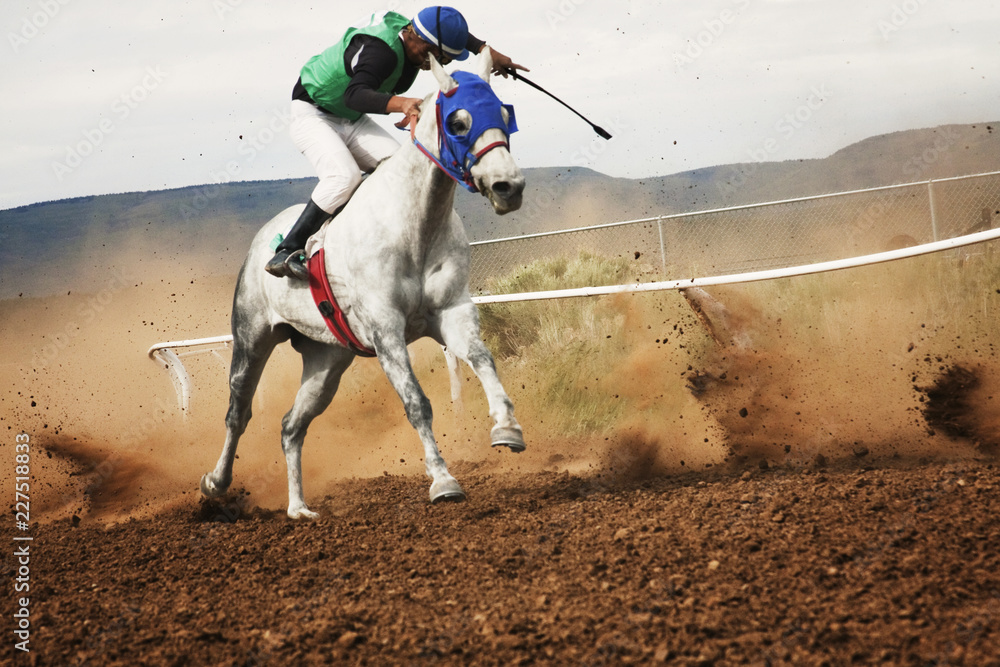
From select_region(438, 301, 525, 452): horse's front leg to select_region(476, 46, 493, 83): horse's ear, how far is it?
123 cm

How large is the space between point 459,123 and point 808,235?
11447mm

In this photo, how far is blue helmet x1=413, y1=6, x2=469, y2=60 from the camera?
5012 millimetres

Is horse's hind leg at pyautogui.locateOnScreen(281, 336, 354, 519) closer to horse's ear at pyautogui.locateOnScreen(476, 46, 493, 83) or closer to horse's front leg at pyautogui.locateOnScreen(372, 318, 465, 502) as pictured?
horse's front leg at pyautogui.locateOnScreen(372, 318, 465, 502)

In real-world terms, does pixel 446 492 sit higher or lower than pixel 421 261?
lower

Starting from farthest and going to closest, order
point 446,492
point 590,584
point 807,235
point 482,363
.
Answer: point 807,235 → point 482,363 → point 446,492 → point 590,584

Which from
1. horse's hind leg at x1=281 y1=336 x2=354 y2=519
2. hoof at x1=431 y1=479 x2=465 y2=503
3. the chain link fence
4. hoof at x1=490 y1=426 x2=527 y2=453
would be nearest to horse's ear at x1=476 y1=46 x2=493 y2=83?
hoof at x1=490 y1=426 x2=527 y2=453

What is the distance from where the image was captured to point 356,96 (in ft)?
16.2

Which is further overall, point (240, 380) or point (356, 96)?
point (240, 380)

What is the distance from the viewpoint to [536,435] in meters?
7.60

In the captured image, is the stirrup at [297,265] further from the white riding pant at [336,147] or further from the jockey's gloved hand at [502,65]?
the jockey's gloved hand at [502,65]

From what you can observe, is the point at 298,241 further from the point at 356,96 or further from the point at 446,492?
the point at 446,492

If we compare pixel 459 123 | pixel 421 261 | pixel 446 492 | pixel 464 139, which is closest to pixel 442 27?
pixel 459 123

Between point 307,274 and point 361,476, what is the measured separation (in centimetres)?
275

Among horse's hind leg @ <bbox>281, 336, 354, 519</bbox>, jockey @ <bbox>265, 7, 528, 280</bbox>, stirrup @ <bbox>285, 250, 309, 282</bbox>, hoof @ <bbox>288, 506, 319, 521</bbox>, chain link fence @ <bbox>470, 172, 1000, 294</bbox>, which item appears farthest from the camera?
chain link fence @ <bbox>470, 172, 1000, 294</bbox>
